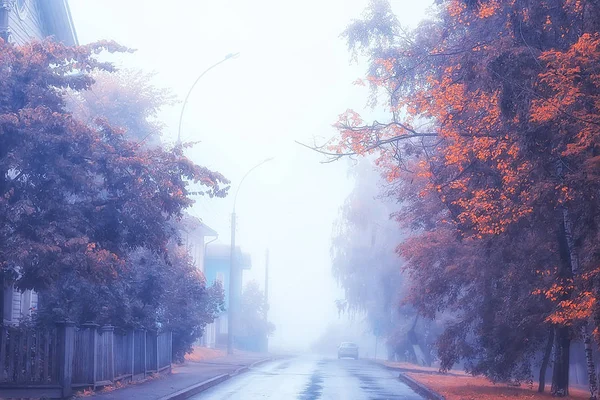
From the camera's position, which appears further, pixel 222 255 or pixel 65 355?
pixel 222 255

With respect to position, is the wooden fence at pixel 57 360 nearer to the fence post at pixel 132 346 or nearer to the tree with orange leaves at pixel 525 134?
the fence post at pixel 132 346

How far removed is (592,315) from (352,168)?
3401 cm

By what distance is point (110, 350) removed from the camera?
21.4 metres

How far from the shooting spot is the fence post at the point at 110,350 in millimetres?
21062

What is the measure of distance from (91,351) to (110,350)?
1823mm

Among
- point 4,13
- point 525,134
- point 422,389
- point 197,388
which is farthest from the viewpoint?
point 4,13

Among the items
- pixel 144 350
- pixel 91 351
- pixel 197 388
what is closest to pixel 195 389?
pixel 197 388

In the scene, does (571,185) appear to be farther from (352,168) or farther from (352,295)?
(352,295)

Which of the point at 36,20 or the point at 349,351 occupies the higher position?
the point at 36,20

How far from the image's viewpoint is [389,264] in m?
48.4

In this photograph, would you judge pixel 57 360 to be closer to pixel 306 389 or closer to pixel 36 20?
pixel 306 389

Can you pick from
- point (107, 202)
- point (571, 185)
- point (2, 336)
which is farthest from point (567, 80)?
point (2, 336)

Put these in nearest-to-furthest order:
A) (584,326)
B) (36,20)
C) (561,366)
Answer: (584,326)
(561,366)
(36,20)

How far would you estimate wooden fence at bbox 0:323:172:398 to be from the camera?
17.2 metres
